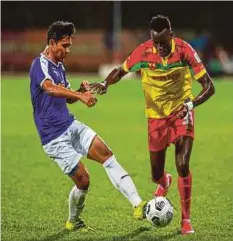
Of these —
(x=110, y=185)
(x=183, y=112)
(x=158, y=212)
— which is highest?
(x=183, y=112)

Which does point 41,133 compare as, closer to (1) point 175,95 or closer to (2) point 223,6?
(1) point 175,95

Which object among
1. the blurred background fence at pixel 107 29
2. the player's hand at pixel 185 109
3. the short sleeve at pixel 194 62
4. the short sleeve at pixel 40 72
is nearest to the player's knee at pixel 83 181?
the short sleeve at pixel 40 72

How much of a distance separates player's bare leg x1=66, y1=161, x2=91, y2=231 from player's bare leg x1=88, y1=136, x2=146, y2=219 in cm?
24

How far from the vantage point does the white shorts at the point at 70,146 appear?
850cm

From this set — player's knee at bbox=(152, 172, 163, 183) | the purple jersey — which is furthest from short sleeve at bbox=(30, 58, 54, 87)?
player's knee at bbox=(152, 172, 163, 183)

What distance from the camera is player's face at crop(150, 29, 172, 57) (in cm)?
855

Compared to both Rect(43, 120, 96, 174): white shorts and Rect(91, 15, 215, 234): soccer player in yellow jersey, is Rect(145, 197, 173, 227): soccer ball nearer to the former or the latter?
Rect(91, 15, 215, 234): soccer player in yellow jersey

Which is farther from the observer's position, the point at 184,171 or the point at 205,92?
the point at 184,171

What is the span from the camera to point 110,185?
40.3 feet

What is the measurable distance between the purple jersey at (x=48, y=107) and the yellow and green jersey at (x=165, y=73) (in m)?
1.04

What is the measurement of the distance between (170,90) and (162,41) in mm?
687

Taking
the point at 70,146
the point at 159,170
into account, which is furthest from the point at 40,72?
the point at 159,170

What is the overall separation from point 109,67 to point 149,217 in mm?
36616

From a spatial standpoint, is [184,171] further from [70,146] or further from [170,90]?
[70,146]
